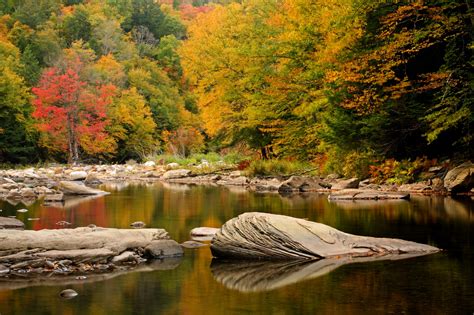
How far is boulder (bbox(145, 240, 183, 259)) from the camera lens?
9.27 metres

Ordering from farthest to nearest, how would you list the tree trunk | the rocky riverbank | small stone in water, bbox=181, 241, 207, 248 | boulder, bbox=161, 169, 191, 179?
1. the tree trunk
2. boulder, bbox=161, 169, 191, 179
3. the rocky riverbank
4. small stone in water, bbox=181, 241, 207, 248

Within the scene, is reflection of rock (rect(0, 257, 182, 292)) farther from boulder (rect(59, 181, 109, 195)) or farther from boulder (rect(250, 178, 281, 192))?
boulder (rect(250, 178, 281, 192))

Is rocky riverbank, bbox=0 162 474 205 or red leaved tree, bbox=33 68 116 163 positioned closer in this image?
rocky riverbank, bbox=0 162 474 205

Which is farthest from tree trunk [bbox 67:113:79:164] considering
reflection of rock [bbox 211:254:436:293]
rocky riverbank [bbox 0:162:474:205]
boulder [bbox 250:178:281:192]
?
reflection of rock [bbox 211:254:436:293]

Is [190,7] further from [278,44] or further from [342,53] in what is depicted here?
[342,53]

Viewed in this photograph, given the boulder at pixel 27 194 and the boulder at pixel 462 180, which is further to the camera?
the boulder at pixel 27 194

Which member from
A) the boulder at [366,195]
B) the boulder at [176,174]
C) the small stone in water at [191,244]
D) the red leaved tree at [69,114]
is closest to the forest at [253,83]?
the red leaved tree at [69,114]

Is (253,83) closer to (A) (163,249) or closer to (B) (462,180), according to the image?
(B) (462,180)

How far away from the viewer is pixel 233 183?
28.5m

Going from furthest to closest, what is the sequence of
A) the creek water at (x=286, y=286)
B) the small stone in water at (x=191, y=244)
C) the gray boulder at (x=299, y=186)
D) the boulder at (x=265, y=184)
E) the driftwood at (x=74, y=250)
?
the boulder at (x=265, y=184), the gray boulder at (x=299, y=186), the small stone in water at (x=191, y=244), the driftwood at (x=74, y=250), the creek water at (x=286, y=286)

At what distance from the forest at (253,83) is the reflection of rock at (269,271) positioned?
28.2ft

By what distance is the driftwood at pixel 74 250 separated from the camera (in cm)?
831

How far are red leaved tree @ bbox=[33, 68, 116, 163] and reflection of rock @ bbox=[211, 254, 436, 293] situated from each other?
36845 millimetres

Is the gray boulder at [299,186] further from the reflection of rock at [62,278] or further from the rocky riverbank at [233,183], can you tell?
the reflection of rock at [62,278]
